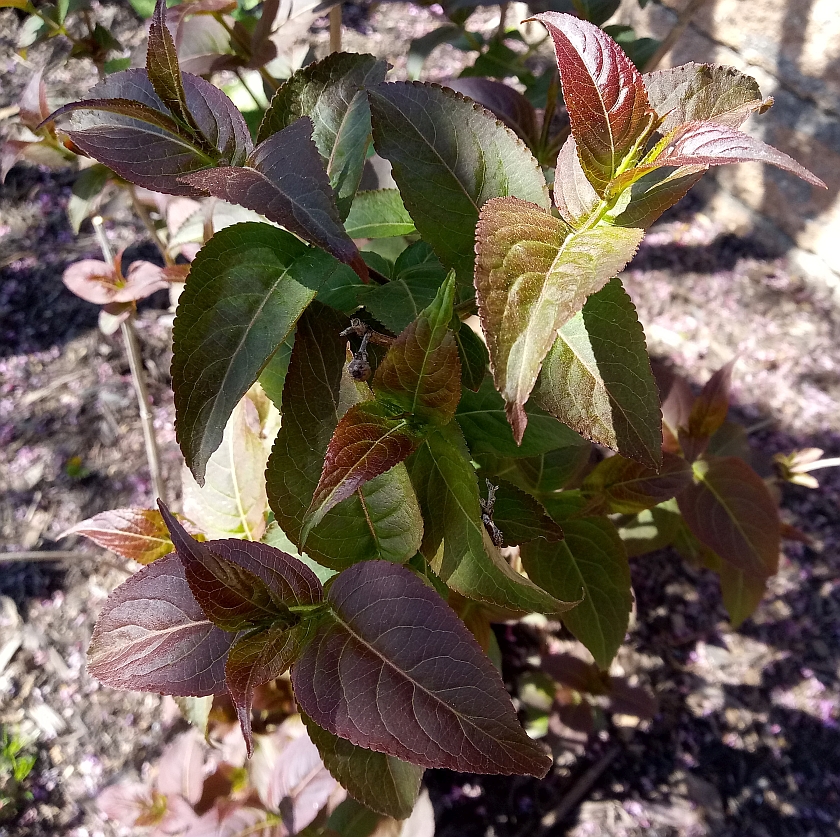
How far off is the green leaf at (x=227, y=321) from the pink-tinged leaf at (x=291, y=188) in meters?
0.06

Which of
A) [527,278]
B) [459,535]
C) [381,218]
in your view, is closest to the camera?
[527,278]

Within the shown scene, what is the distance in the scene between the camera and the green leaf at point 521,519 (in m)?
0.64

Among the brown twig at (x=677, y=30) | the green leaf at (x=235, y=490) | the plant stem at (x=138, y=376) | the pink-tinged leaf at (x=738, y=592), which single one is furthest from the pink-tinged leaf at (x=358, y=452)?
the pink-tinged leaf at (x=738, y=592)

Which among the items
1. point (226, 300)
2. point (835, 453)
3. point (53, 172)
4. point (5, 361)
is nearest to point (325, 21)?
point (53, 172)

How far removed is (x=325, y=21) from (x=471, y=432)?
7.66 ft

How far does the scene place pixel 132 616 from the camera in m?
0.58

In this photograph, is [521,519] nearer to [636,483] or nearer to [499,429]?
[499,429]

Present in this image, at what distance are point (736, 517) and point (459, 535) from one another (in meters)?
0.61

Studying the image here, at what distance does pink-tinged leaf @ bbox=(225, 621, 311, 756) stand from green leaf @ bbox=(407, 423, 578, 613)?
0.45ft

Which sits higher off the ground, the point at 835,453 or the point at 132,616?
the point at 132,616

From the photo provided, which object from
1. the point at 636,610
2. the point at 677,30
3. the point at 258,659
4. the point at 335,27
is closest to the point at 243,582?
the point at 258,659

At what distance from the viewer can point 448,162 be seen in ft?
1.91

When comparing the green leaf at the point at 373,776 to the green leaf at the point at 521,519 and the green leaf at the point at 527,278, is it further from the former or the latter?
the green leaf at the point at 527,278

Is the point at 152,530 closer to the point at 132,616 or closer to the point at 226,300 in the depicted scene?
the point at 132,616
